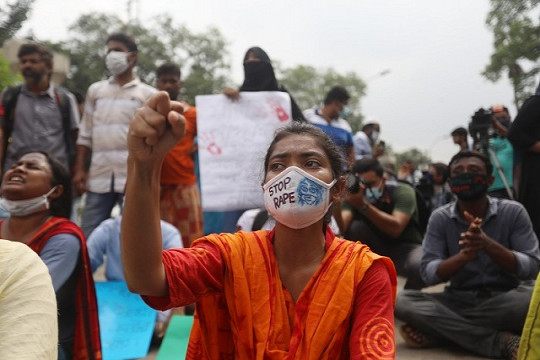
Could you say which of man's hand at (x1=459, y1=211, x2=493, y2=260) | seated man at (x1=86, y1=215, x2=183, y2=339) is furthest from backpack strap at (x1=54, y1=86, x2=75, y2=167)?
man's hand at (x1=459, y1=211, x2=493, y2=260)

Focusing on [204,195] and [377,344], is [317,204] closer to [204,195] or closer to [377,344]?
[377,344]

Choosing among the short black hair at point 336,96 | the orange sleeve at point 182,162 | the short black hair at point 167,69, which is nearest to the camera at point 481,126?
the short black hair at point 336,96

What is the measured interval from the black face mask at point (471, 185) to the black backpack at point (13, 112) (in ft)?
9.25

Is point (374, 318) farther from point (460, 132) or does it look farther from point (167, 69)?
point (460, 132)

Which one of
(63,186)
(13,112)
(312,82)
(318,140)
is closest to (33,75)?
(13,112)

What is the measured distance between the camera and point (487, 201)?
3.77 meters

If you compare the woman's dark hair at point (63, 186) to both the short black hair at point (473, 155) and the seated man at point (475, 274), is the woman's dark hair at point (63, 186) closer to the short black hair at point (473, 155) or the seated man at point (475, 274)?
the seated man at point (475, 274)

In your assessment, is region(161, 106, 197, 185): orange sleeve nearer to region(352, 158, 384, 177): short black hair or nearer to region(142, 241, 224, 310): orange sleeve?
region(352, 158, 384, 177): short black hair

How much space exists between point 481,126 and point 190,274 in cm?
378

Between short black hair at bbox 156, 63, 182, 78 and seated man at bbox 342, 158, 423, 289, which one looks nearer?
seated man at bbox 342, 158, 423, 289

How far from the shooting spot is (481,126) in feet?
16.2

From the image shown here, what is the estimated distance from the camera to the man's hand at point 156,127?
138 centimetres

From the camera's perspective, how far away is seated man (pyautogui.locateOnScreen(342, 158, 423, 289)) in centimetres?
467

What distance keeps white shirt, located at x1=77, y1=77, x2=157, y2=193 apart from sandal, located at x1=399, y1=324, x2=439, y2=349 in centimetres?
223
